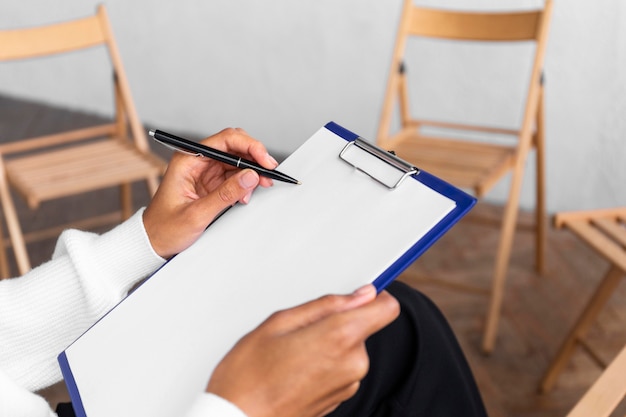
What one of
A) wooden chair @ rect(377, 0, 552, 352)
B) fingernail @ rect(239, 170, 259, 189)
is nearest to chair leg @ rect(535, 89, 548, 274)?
wooden chair @ rect(377, 0, 552, 352)

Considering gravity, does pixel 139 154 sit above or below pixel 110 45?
below

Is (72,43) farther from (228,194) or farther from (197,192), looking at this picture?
(228,194)

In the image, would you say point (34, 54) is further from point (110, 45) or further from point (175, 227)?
point (175, 227)

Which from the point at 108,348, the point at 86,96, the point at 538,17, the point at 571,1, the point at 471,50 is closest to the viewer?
the point at 108,348

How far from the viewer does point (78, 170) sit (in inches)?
98.0

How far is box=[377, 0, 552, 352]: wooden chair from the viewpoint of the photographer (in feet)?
7.62

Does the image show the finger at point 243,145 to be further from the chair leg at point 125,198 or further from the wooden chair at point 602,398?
the chair leg at point 125,198

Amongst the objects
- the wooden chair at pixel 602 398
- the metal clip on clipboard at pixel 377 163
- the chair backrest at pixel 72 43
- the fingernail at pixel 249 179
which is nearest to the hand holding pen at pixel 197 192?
the fingernail at pixel 249 179

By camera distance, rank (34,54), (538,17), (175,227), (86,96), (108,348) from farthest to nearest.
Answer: (86,96), (34,54), (538,17), (175,227), (108,348)

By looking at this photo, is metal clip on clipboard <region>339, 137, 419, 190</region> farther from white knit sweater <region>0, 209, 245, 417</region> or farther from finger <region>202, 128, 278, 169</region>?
white knit sweater <region>0, 209, 245, 417</region>

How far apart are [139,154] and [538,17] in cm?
133

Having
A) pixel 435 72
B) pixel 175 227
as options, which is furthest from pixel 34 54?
pixel 175 227

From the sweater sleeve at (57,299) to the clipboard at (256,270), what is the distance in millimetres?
156

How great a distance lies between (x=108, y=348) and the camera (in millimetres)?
945
